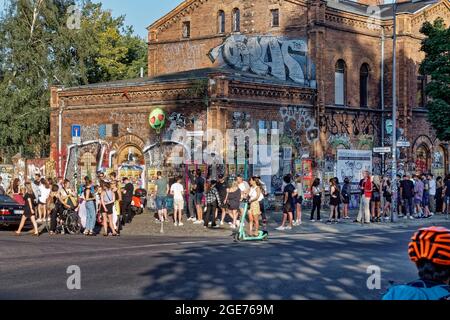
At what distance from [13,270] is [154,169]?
66.9 feet

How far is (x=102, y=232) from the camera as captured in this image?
82.8ft

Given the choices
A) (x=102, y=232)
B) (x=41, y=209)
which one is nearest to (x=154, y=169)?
(x=41, y=209)

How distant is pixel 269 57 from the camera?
38562mm

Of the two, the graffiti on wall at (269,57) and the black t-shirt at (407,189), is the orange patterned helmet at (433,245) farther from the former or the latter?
the graffiti on wall at (269,57)

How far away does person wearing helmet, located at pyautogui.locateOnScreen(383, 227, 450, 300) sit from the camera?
4195 mm

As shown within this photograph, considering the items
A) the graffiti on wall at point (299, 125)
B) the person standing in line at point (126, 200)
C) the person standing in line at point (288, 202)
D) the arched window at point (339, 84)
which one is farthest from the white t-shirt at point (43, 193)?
the arched window at point (339, 84)

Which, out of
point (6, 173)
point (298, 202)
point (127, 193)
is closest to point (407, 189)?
point (298, 202)

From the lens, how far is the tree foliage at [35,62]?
4559cm

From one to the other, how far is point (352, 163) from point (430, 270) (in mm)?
35489

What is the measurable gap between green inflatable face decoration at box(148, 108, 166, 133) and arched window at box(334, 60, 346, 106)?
941 cm

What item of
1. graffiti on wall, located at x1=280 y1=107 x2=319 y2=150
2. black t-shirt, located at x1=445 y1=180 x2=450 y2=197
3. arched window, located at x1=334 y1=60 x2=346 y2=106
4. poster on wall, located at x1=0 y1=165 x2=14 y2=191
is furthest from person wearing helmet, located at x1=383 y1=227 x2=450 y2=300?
poster on wall, located at x1=0 y1=165 x2=14 y2=191

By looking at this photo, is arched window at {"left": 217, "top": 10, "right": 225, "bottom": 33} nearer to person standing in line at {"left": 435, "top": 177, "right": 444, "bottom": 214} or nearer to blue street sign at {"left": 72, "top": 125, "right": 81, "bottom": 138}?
blue street sign at {"left": 72, "top": 125, "right": 81, "bottom": 138}

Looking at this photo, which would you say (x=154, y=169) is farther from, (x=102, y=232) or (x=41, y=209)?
(x=102, y=232)

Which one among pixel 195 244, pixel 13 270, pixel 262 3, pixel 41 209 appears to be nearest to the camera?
pixel 13 270
